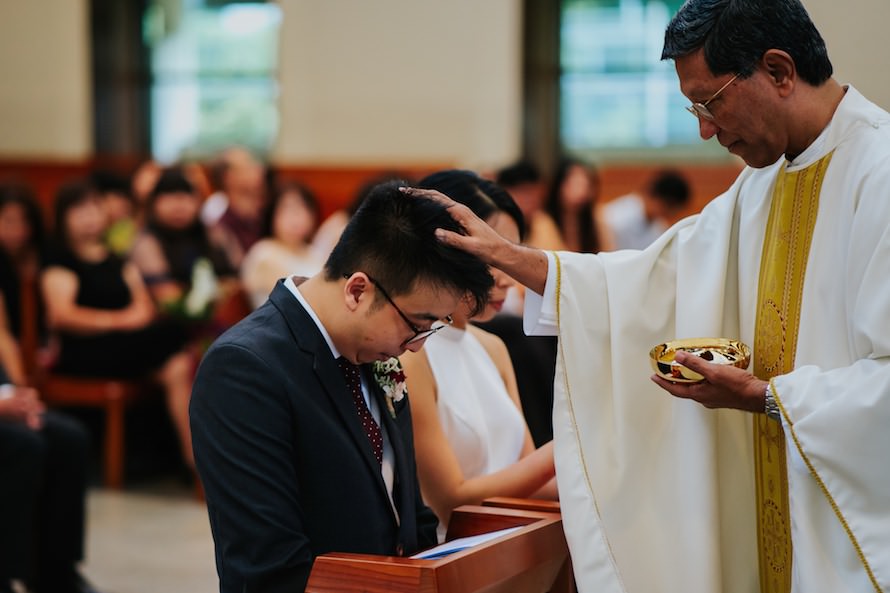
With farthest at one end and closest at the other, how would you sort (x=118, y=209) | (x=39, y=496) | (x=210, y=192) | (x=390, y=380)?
(x=210, y=192)
(x=118, y=209)
(x=39, y=496)
(x=390, y=380)

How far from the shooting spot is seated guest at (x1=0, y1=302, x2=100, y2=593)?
417cm

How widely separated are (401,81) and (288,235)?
2.92 m

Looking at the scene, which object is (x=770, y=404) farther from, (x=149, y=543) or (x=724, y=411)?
(x=149, y=543)

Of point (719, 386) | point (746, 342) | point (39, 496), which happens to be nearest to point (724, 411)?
point (746, 342)

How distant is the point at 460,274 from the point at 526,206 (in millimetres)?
4619

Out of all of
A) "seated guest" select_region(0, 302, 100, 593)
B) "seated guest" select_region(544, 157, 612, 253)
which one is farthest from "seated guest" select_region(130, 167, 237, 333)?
"seated guest" select_region(544, 157, 612, 253)

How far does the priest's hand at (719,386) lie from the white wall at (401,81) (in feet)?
22.3

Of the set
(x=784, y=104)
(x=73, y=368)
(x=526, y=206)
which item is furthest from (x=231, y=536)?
(x=526, y=206)

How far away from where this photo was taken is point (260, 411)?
200 cm

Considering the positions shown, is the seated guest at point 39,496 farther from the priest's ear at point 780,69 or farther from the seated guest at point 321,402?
the priest's ear at point 780,69

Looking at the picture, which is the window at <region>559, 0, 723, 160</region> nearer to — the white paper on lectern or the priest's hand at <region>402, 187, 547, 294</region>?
the priest's hand at <region>402, 187, 547, 294</region>

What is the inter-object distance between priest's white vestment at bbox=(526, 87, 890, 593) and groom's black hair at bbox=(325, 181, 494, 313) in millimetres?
312

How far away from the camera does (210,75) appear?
33.0 feet

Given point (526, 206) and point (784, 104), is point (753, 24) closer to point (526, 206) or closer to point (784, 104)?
point (784, 104)
